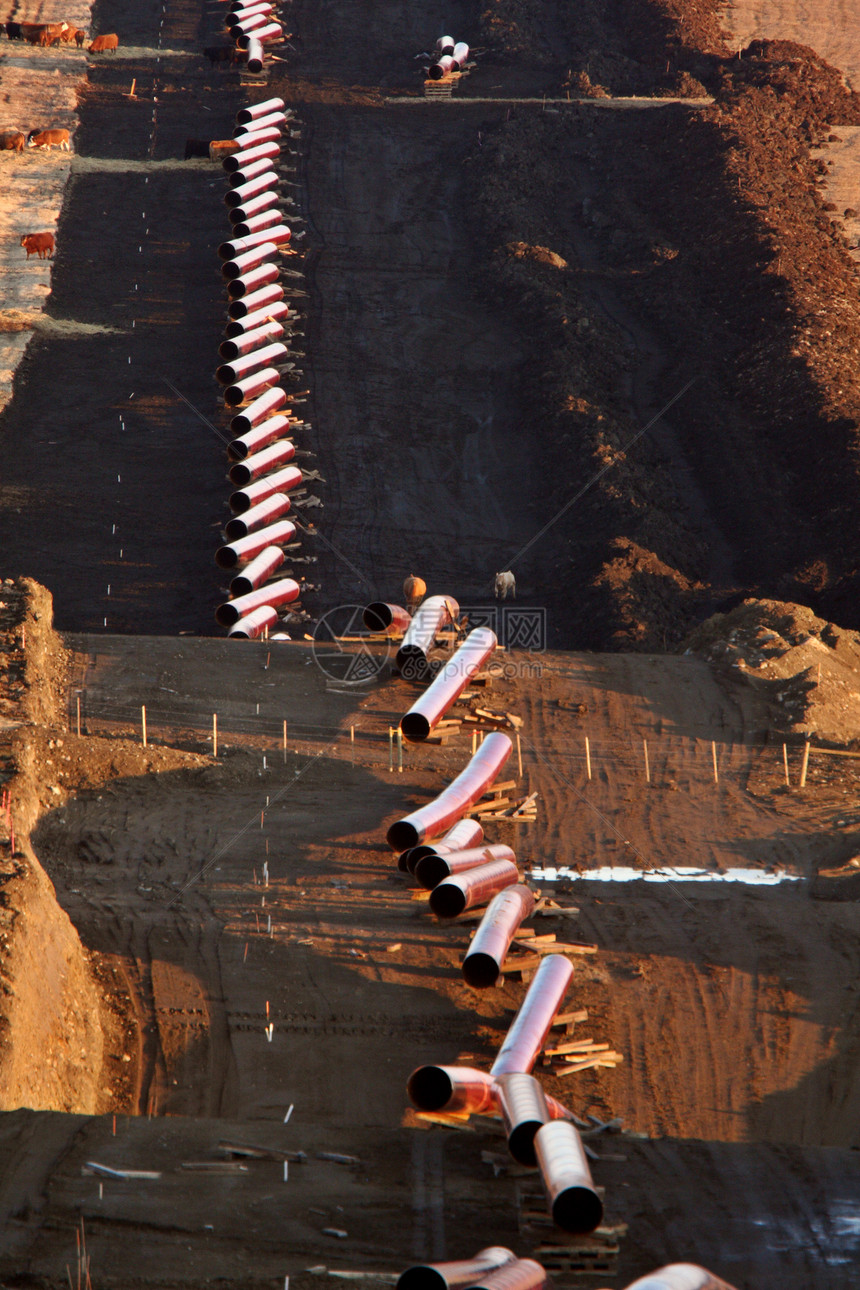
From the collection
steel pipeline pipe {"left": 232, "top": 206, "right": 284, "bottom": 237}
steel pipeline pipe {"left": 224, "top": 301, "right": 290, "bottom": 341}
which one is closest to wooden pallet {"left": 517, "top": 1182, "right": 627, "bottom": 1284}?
→ steel pipeline pipe {"left": 224, "top": 301, "right": 290, "bottom": 341}

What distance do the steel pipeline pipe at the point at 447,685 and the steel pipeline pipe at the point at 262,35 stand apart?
3632cm

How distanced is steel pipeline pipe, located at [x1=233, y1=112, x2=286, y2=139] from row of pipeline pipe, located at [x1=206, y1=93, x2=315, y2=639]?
0.19ft

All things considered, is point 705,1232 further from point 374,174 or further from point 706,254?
point 374,174

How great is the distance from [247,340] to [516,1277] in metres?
27.5

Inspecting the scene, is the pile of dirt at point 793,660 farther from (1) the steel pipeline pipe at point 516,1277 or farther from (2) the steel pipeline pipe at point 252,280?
(2) the steel pipeline pipe at point 252,280

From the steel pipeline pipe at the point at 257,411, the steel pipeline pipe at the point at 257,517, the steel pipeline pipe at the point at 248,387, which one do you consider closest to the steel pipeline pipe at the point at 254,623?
the steel pipeline pipe at the point at 257,517

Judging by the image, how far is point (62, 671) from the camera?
23156 millimetres

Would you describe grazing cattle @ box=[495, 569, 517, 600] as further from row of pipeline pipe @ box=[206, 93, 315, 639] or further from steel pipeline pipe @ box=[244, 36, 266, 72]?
steel pipeline pipe @ box=[244, 36, 266, 72]

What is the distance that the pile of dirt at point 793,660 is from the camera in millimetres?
23797

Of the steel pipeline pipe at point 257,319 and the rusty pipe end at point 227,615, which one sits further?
the steel pipeline pipe at point 257,319

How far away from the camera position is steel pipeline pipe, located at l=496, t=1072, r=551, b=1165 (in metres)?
12.6

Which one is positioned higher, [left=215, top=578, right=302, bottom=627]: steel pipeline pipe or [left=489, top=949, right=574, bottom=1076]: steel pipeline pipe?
[left=215, top=578, right=302, bottom=627]: steel pipeline pipe

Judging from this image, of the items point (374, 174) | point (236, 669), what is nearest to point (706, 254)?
point (374, 174)

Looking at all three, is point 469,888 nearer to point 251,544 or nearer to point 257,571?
point 257,571
